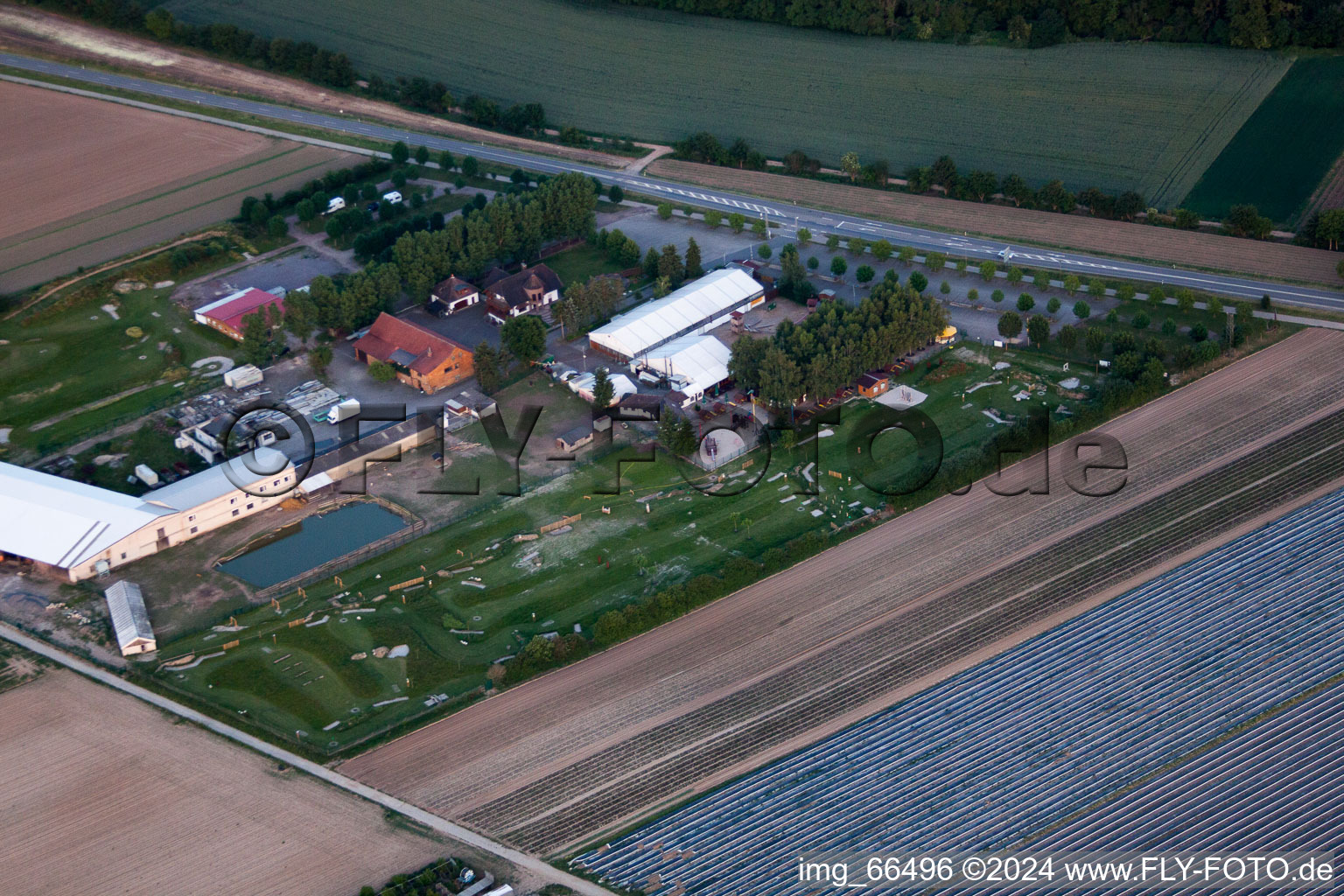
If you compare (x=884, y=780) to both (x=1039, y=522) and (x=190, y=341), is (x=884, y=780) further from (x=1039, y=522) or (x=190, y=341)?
(x=190, y=341)

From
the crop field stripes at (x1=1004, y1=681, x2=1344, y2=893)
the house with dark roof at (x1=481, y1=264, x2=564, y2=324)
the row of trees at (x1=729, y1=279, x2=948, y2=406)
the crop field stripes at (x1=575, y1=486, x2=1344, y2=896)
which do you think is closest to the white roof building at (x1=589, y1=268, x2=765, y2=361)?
the row of trees at (x1=729, y1=279, x2=948, y2=406)

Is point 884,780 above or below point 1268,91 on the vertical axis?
below

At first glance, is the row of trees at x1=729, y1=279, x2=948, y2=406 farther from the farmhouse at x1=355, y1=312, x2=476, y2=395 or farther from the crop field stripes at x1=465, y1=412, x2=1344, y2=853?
the farmhouse at x1=355, y1=312, x2=476, y2=395

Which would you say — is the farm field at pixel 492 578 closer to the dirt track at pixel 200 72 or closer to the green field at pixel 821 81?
the green field at pixel 821 81

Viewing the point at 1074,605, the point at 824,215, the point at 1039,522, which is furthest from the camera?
the point at 824,215

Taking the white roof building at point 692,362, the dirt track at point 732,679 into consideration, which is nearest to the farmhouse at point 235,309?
the white roof building at point 692,362

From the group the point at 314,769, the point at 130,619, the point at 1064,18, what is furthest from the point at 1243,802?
the point at 1064,18

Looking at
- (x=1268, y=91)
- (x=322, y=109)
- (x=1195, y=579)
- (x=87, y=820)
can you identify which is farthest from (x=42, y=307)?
(x=1268, y=91)
